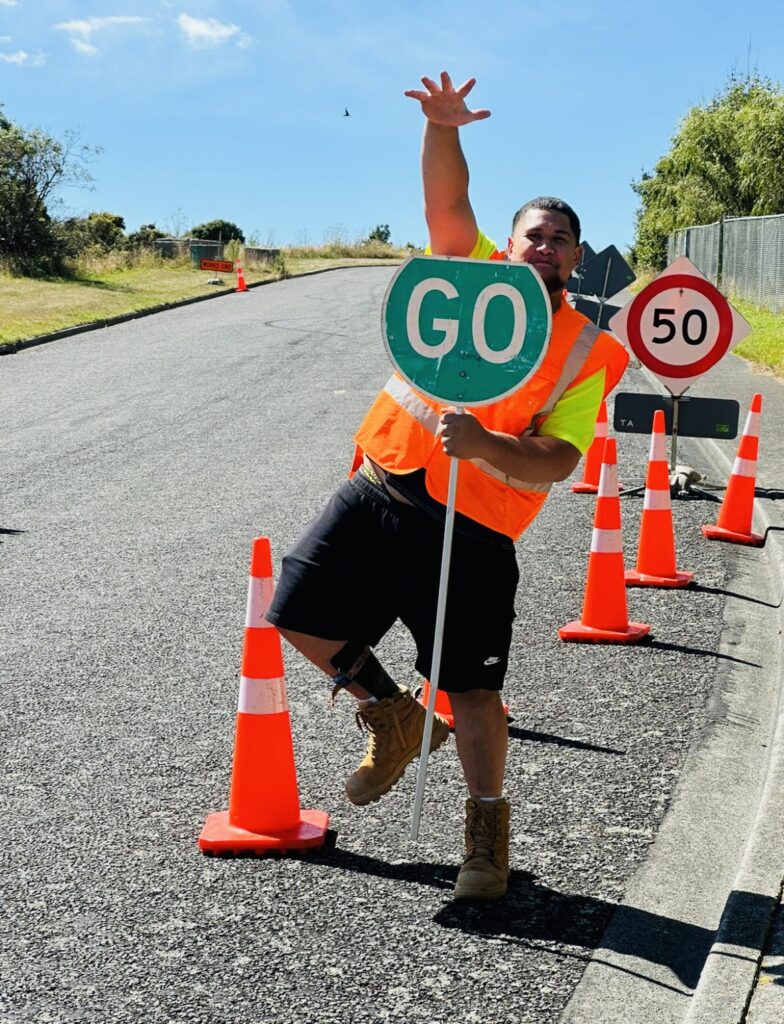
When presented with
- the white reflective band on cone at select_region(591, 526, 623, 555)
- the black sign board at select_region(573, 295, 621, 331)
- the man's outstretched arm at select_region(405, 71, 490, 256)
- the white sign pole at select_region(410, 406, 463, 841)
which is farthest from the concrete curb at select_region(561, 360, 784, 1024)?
the black sign board at select_region(573, 295, 621, 331)

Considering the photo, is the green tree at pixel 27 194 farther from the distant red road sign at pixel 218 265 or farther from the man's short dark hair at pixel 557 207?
the man's short dark hair at pixel 557 207

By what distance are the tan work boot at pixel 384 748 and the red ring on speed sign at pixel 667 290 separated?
5936mm

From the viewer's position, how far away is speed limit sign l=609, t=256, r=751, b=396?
9.59 m

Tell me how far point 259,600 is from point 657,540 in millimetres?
3818

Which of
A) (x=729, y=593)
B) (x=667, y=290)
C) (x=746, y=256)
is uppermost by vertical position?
(x=746, y=256)

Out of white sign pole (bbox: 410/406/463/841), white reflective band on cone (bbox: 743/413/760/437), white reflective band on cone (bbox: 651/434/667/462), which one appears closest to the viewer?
white sign pole (bbox: 410/406/463/841)

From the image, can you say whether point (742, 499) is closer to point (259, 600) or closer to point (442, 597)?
point (259, 600)

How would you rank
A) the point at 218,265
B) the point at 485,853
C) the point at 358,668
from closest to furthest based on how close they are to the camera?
1. the point at 485,853
2. the point at 358,668
3. the point at 218,265

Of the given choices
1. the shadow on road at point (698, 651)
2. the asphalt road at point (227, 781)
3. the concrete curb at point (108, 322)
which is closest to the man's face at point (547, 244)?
the asphalt road at point (227, 781)

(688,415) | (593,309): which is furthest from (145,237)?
(688,415)

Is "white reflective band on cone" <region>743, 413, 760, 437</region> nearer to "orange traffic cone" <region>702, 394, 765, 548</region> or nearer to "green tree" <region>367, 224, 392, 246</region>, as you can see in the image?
"orange traffic cone" <region>702, 394, 765, 548</region>

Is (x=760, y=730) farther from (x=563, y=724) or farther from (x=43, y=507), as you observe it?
(x=43, y=507)

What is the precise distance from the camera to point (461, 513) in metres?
3.95

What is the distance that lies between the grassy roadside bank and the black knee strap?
17.7m
